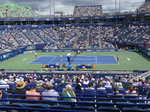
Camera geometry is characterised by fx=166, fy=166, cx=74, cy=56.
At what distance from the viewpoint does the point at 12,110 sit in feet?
16.1

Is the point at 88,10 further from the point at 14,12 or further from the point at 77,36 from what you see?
the point at 14,12

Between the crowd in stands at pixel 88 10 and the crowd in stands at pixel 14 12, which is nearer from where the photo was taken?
the crowd in stands at pixel 14 12

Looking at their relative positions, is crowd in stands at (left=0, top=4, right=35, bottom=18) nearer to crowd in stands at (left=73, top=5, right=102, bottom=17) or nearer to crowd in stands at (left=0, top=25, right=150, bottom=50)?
crowd in stands at (left=0, top=25, right=150, bottom=50)

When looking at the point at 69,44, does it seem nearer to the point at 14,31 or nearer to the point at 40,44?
the point at 40,44

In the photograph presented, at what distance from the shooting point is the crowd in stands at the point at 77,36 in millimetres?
51375

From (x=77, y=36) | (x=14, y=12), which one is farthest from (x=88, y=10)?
(x=14, y=12)

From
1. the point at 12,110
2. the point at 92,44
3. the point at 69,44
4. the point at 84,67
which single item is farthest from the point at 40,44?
the point at 12,110

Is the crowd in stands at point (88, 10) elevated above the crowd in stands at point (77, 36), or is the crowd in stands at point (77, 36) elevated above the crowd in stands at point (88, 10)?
the crowd in stands at point (88, 10)

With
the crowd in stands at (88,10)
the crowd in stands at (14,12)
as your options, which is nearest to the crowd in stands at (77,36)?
the crowd in stands at (14,12)

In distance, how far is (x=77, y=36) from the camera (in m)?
60.5

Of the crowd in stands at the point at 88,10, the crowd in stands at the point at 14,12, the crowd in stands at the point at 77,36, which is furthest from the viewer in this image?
the crowd in stands at the point at 88,10

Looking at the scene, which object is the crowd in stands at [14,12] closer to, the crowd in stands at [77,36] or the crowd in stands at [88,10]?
the crowd in stands at [77,36]

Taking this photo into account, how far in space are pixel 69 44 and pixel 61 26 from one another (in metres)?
18.1

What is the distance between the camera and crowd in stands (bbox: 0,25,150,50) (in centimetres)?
5138
